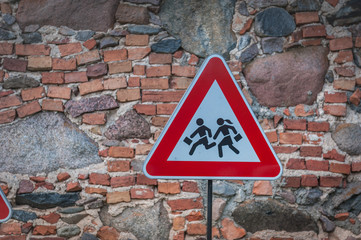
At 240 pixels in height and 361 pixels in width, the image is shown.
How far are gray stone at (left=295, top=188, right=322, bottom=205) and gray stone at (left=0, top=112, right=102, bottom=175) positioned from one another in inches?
45.9

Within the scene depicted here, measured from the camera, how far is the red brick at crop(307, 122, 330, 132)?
197 cm

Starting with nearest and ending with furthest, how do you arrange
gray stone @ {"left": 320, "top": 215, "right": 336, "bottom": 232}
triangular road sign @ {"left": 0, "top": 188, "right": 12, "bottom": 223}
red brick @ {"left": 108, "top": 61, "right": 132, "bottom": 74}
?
triangular road sign @ {"left": 0, "top": 188, "right": 12, "bottom": 223} → gray stone @ {"left": 320, "top": 215, "right": 336, "bottom": 232} → red brick @ {"left": 108, "top": 61, "right": 132, "bottom": 74}

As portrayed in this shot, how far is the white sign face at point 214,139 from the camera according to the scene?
132 cm

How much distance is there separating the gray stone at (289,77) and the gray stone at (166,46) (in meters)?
0.44

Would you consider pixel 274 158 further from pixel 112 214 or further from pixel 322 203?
pixel 112 214

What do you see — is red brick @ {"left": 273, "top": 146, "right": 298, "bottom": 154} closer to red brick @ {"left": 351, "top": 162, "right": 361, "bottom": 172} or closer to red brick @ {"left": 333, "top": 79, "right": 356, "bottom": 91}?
red brick @ {"left": 351, "top": 162, "right": 361, "bottom": 172}

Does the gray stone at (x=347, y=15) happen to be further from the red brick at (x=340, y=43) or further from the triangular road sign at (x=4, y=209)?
the triangular road sign at (x=4, y=209)

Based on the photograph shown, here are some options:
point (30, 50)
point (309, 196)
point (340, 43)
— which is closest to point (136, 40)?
point (30, 50)

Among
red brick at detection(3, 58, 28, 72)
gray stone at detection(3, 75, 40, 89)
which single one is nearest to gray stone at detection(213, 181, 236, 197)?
gray stone at detection(3, 75, 40, 89)

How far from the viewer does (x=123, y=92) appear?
2.02 m

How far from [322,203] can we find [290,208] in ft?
0.60

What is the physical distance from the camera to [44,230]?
1.96m

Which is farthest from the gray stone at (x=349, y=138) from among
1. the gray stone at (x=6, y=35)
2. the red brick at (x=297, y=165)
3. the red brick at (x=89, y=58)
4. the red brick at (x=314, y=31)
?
the gray stone at (x=6, y=35)

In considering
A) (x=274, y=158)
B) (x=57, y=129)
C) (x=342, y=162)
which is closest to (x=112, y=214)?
(x=57, y=129)
